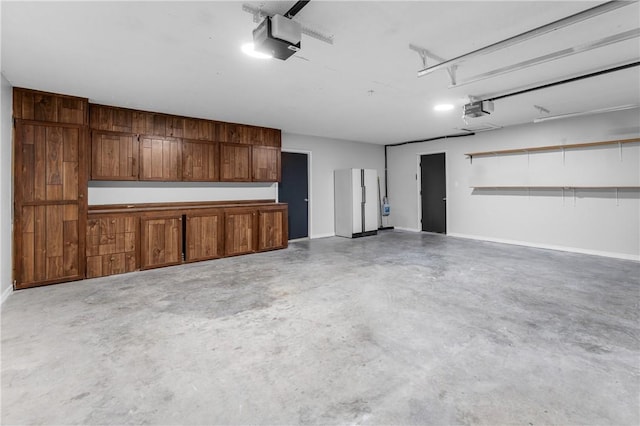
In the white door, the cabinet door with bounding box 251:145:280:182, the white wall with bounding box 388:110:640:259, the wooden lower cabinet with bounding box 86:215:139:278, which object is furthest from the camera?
the white door

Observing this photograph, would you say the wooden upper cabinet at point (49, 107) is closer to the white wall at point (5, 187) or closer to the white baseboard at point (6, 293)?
the white wall at point (5, 187)

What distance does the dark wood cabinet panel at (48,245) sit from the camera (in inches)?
156

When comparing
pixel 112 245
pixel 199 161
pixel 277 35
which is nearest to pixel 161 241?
pixel 112 245

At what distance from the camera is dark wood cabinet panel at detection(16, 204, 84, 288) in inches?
156

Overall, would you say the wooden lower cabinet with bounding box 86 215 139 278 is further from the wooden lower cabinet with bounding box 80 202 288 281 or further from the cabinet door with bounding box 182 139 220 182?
the cabinet door with bounding box 182 139 220 182

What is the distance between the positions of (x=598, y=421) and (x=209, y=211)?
5.24 metres

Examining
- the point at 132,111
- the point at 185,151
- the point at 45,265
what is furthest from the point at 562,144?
the point at 45,265

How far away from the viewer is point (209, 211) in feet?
18.0

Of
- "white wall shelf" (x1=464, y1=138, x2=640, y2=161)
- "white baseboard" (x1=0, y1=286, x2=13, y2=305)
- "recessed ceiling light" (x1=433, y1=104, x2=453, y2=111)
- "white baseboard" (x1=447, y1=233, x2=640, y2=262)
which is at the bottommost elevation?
"white baseboard" (x1=0, y1=286, x2=13, y2=305)

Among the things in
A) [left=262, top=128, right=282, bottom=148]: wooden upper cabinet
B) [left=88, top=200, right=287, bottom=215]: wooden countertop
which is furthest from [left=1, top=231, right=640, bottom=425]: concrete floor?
[left=262, top=128, right=282, bottom=148]: wooden upper cabinet

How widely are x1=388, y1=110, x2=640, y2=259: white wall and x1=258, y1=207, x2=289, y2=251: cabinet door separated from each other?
4.26m

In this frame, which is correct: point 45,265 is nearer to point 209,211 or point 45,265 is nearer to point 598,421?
point 209,211

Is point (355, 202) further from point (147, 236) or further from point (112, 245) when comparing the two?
point (112, 245)

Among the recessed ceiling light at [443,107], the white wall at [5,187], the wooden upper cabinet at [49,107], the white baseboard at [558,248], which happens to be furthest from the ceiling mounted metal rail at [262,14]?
the white baseboard at [558,248]
